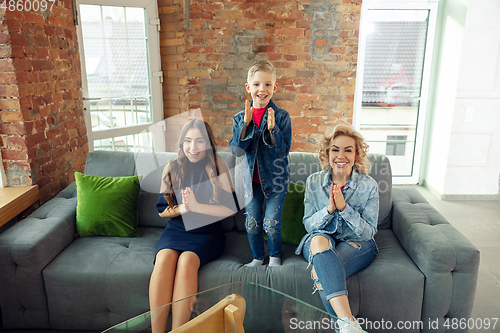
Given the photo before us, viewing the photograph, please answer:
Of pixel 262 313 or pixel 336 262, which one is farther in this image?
pixel 336 262

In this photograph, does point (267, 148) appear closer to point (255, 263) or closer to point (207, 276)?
point (255, 263)

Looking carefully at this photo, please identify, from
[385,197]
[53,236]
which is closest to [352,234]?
[385,197]

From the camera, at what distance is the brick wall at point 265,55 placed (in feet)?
11.0

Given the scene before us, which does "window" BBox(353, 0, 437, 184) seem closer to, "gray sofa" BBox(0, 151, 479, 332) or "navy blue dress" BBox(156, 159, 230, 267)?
"gray sofa" BBox(0, 151, 479, 332)

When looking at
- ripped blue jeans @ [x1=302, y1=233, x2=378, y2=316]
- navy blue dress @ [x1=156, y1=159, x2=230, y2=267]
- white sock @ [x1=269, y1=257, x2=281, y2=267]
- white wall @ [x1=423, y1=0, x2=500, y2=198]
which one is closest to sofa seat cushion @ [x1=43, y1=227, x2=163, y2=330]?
navy blue dress @ [x1=156, y1=159, x2=230, y2=267]

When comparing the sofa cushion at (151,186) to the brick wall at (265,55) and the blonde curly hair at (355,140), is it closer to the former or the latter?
the blonde curly hair at (355,140)

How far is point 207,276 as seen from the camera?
1730mm

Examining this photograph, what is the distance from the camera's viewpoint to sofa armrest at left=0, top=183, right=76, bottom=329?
174cm

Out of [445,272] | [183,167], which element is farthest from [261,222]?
[445,272]

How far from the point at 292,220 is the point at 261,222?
0.69 feet

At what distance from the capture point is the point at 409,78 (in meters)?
3.86

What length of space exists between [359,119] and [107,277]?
9.90 feet

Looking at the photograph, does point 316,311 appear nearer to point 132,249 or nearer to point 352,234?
point 352,234

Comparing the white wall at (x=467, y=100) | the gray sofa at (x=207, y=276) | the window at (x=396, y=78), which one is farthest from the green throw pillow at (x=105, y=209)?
the white wall at (x=467, y=100)
